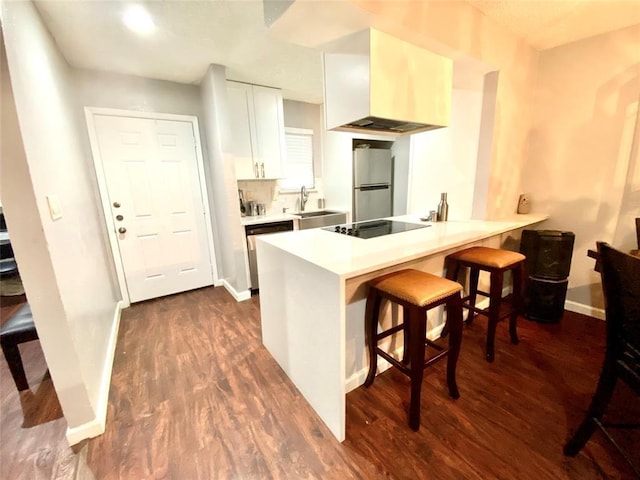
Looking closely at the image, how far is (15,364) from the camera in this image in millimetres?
1720

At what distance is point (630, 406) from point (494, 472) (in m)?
1.02

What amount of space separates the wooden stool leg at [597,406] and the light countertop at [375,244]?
0.84 m

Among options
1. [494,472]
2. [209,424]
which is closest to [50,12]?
[209,424]

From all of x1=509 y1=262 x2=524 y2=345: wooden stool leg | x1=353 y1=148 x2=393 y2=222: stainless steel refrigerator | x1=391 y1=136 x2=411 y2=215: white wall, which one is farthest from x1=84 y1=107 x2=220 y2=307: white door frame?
x1=509 y1=262 x2=524 y2=345: wooden stool leg

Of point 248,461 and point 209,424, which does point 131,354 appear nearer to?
point 209,424

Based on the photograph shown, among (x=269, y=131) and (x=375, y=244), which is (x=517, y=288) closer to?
(x=375, y=244)

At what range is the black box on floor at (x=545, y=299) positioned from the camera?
2.26 metres

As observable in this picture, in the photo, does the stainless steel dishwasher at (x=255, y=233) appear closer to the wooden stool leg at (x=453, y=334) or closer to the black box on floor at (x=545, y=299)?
the wooden stool leg at (x=453, y=334)

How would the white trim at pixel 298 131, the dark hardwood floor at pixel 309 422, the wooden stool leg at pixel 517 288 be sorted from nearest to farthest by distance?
1. the dark hardwood floor at pixel 309 422
2. the wooden stool leg at pixel 517 288
3. the white trim at pixel 298 131

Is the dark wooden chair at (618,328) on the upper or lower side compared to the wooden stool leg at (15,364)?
→ upper

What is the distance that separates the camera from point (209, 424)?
148cm

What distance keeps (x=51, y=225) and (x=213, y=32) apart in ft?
5.68

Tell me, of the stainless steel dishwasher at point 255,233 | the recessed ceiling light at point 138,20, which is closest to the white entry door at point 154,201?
the stainless steel dishwasher at point 255,233

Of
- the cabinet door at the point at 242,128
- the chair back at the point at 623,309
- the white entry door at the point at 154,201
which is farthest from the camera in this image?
the cabinet door at the point at 242,128
